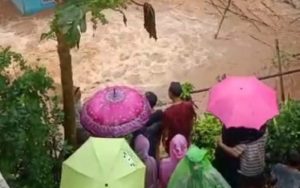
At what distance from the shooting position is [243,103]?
598 cm

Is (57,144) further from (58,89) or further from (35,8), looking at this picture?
(35,8)

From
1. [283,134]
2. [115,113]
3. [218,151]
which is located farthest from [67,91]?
[283,134]

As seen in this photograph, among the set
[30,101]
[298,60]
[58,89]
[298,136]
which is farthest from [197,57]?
[30,101]

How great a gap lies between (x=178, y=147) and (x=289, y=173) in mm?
842

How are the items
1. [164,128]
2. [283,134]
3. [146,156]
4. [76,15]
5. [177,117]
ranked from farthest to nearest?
[283,134]
[164,128]
[177,117]
[146,156]
[76,15]

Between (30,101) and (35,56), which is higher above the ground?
(30,101)

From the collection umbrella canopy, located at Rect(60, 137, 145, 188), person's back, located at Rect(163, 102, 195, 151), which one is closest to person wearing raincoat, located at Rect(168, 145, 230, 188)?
umbrella canopy, located at Rect(60, 137, 145, 188)

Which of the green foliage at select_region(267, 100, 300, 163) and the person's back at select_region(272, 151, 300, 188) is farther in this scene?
the green foliage at select_region(267, 100, 300, 163)

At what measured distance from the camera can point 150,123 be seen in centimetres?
645

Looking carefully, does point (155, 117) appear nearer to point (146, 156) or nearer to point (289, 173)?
point (146, 156)

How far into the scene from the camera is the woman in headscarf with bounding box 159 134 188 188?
19.2ft

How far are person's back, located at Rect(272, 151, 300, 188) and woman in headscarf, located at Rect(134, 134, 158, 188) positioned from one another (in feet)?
3.03

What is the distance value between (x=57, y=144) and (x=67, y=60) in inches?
28.6

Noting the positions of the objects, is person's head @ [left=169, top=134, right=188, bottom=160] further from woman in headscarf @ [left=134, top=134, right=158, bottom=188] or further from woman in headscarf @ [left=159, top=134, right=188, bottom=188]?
woman in headscarf @ [left=134, top=134, right=158, bottom=188]
